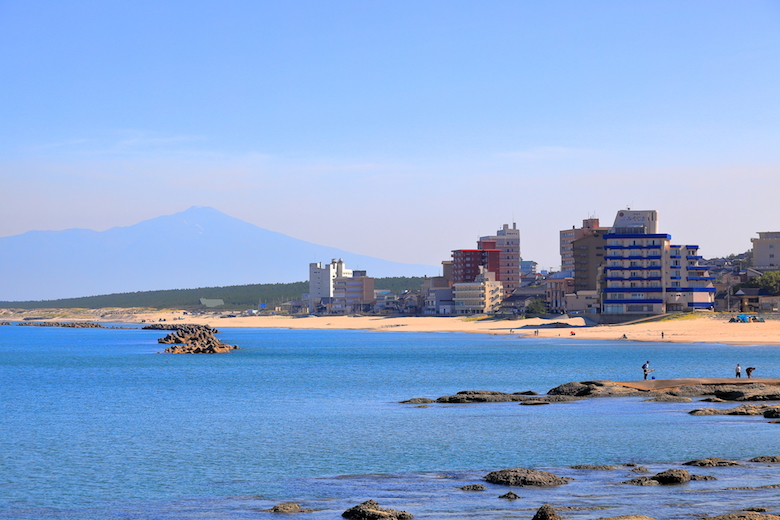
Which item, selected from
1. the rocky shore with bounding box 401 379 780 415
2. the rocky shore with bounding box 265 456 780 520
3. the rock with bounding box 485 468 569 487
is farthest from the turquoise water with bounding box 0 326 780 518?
the rocky shore with bounding box 401 379 780 415

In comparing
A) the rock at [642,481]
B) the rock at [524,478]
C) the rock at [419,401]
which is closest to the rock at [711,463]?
the rock at [642,481]

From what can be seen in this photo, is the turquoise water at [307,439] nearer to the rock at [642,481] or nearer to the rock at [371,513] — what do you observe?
the rock at [642,481]

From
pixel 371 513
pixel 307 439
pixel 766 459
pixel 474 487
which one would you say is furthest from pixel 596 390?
pixel 371 513

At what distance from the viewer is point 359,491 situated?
26.0 meters

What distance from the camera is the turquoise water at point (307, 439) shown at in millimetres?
25797

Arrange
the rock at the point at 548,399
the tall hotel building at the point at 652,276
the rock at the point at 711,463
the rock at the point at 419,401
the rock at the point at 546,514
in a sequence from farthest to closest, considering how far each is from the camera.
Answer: the tall hotel building at the point at 652,276 → the rock at the point at 419,401 → the rock at the point at 548,399 → the rock at the point at 711,463 → the rock at the point at 546,514

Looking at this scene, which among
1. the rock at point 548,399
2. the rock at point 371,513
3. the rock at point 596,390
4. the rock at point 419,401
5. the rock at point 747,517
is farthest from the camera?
the rock at point 596,390

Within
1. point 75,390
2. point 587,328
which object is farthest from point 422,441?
point 587,328

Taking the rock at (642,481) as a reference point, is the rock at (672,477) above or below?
above

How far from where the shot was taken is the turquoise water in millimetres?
25797

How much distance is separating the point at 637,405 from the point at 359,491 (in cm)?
2461

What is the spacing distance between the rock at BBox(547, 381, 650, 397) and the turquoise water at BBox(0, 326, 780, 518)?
10.4 feet

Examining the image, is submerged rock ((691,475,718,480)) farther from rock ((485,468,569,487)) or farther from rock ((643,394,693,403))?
rock ((643,394,693,403))

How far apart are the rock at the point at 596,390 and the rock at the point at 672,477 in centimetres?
2525
